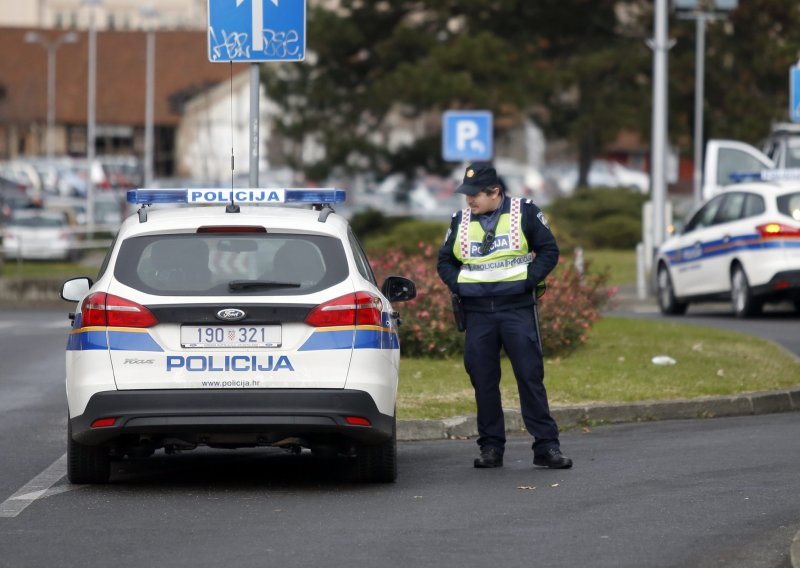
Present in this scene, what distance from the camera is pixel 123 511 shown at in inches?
357

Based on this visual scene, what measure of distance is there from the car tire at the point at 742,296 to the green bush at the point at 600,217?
17.3 meters

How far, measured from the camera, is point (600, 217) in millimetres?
45375

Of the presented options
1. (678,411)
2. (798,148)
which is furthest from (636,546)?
(798,148)

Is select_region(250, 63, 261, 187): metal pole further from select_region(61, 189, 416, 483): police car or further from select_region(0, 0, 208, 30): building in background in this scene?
select_region(0, 0, 208, 30): building in background

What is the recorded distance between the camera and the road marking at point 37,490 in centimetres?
915

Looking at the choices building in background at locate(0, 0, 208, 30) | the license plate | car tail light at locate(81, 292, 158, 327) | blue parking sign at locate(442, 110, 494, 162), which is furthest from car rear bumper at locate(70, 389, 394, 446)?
building in background at locate(0, 0, 208, 30)

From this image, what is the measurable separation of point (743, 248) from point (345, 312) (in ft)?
45.1

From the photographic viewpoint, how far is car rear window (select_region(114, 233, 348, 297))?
372 inches

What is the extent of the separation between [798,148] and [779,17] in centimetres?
2082

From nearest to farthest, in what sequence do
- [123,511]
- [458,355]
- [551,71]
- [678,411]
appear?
[123,511]
[678,411]
[458,355]
[551,71]

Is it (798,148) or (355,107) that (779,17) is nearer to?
(355,107)

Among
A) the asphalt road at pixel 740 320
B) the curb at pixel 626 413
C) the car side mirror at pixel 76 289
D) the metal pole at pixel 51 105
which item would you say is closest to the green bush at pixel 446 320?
the asphalt road at pixel 740 320

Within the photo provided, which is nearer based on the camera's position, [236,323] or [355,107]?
[236,323]

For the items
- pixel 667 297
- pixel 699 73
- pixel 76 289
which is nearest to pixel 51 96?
pixel 699 73
